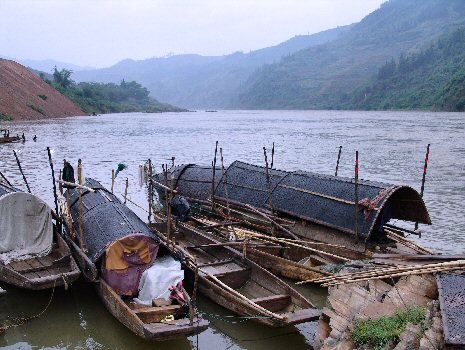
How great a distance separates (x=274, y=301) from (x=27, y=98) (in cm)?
7389

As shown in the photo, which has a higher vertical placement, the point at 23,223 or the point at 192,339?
the point at 23,223

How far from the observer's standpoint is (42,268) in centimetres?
1065

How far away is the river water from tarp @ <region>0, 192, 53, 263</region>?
91cm

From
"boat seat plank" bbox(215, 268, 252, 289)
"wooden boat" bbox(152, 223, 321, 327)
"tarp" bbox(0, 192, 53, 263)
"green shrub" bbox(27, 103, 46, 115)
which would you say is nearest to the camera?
"wooden boat" bbox(152, 223, 321, 327)

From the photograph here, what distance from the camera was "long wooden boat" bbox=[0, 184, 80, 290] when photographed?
9.55m

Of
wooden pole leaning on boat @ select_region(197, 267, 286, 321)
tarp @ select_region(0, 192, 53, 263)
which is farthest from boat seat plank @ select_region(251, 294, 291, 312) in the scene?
tarp @ select_region(0, 192, 53, 263)

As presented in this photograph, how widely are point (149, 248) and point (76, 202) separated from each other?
4067 mm

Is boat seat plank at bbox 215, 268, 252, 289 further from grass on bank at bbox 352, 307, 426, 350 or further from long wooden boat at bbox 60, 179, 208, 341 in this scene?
grass on bank at bbox 352, 307, 426, 350

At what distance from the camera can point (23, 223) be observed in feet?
36.7

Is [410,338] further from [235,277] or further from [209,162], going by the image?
[209,162]

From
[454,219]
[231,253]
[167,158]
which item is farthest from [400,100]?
[231,253]

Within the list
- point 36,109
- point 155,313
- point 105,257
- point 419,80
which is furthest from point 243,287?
point 419,80

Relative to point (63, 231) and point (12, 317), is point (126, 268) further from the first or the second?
point (63, 231)

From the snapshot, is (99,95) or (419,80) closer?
(99,95)
